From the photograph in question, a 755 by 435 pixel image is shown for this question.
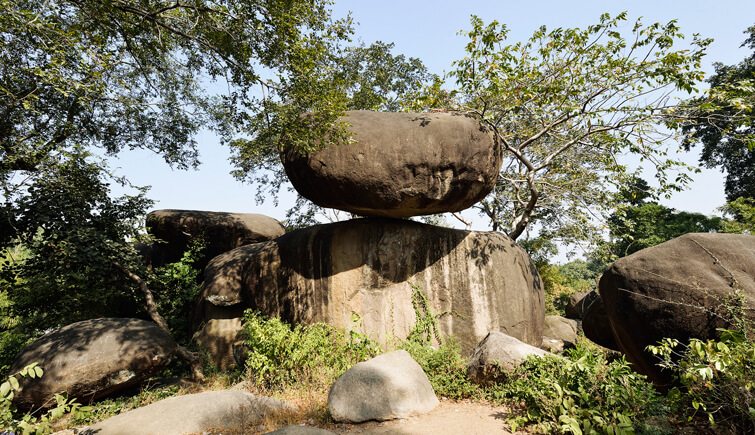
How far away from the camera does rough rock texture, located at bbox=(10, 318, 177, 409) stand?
6.19 m

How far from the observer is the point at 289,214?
688 inches

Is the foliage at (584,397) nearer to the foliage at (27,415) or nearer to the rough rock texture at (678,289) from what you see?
the rough rock texture at (678,289)

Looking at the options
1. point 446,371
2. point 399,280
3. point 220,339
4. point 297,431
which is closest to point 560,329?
point 399,280

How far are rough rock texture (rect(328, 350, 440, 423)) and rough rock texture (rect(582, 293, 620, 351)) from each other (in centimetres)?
608

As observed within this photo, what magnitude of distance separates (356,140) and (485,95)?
124 inches

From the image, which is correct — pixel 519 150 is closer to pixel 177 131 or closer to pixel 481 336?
pixel 481 336

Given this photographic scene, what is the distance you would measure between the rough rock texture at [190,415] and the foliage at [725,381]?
492 centimetres

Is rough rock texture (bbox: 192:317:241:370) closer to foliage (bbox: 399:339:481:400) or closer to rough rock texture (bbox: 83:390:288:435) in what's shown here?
rough rock texture (bbox: 83:390:288:435)

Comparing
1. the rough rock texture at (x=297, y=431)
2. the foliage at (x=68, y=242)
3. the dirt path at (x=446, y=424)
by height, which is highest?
the foliage at (x=68, y=242)

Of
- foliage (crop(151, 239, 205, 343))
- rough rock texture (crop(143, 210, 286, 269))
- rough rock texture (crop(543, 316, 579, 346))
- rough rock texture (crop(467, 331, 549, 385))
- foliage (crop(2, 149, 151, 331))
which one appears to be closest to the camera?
rough rock texture (crop(467, 331, 549, 385))

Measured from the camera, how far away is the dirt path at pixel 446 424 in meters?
4.54

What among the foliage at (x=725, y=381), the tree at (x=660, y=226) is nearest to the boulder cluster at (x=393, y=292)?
the foliage at (x=725, y=381)

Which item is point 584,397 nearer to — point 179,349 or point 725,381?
point 725,381

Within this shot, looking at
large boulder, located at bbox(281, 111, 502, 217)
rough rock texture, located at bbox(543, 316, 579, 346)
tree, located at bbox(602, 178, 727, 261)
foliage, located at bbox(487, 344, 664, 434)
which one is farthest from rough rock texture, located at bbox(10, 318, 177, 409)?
tree, located at bbox(602, 178, 727, 261)
